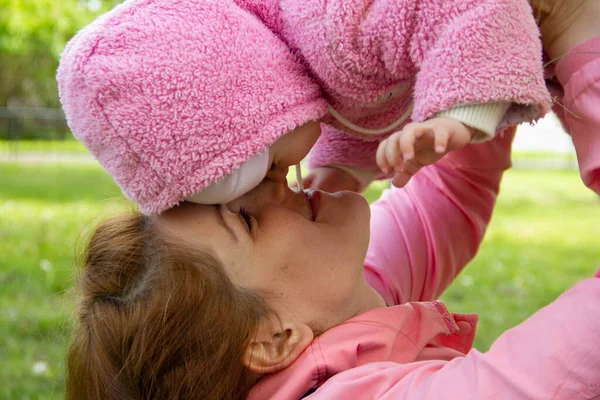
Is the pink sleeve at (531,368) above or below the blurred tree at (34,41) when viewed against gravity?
above

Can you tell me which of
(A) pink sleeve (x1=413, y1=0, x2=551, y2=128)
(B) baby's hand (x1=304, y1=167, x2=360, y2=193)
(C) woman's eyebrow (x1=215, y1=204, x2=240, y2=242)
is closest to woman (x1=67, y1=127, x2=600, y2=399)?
(C) woman's eyebrow (x1=215, y1=204, x2=240, y2=242)

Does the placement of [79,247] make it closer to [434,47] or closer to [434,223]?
[434,223]

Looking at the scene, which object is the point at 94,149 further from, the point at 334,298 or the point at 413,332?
the point at 413,332

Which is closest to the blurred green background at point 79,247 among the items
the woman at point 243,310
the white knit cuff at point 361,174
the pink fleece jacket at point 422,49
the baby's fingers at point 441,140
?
the woman at point 243,310

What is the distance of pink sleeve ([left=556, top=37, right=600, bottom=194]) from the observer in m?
1.21

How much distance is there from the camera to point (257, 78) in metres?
1.24

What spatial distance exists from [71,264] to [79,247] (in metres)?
0.28

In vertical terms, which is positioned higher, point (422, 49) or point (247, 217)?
point (422, 49)

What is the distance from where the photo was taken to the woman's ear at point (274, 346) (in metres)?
1.43

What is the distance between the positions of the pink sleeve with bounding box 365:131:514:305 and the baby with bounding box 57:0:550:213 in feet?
1.70

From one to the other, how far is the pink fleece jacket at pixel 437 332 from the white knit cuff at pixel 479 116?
11.3 inches

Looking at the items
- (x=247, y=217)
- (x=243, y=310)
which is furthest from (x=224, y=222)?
A: (x=243, y=310)

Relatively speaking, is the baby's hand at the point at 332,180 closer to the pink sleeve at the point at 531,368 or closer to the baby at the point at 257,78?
the baby at the point at 257,78

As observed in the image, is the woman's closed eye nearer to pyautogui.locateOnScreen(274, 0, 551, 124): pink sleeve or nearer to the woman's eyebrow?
the woman's eyebrow
